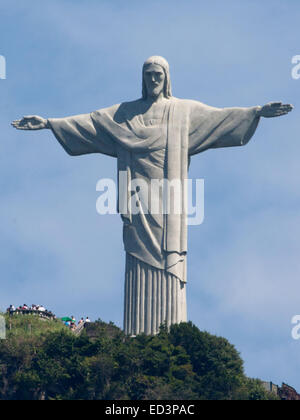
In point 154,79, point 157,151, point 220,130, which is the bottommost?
point 157,151

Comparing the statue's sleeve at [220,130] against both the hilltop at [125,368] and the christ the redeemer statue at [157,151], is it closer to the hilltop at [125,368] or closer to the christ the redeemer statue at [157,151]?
the christ the redeemer statue at [157,151]

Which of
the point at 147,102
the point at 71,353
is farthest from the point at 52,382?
the point at 147,102

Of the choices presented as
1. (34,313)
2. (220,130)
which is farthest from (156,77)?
(34,313)

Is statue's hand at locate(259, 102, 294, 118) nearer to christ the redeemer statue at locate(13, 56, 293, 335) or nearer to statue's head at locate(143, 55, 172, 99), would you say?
christ the redeemer statue at locate(13, 56, 293, 335)

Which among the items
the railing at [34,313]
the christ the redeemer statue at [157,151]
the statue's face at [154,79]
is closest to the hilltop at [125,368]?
the christ the redeemer statue at [157,151]

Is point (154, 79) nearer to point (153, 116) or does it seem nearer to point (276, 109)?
point (153, 116)
